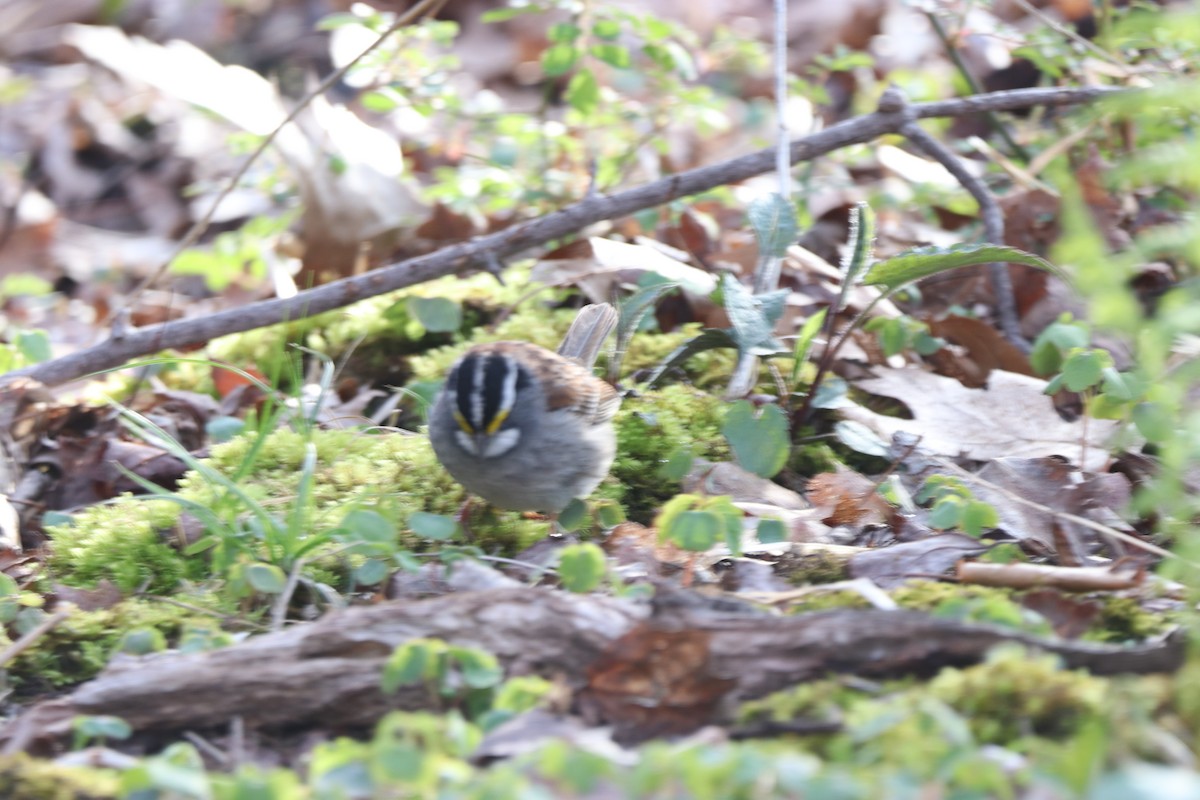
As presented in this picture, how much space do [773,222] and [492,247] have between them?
124 cm

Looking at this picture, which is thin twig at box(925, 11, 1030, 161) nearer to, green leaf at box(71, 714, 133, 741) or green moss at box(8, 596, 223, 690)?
green moss at box(8, 596, 223, 690)

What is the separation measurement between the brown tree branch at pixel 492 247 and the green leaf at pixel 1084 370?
1.60 metres

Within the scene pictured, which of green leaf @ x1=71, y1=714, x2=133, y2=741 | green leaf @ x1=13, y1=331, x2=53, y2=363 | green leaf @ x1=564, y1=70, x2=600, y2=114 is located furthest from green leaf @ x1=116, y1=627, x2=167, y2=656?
green leaf @ x1=564, y1=70, x2=600, y2=114

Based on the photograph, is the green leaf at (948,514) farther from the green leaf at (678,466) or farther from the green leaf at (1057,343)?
the green leaf at (1057,343)

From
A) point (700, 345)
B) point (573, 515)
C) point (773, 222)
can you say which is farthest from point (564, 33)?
point (573, 515)

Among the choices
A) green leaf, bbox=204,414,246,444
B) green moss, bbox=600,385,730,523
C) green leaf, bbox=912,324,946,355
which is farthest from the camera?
green leaf, bbox=912,324,946,355

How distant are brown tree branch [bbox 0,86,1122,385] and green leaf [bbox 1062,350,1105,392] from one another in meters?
1.60

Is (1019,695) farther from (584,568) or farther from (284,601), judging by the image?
(284,601)

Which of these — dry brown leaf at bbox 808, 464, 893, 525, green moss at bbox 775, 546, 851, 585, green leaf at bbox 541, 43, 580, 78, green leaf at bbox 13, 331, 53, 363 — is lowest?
dry brown leaf at bbox 808, 464, 893, 525

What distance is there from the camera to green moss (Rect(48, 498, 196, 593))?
3.71m

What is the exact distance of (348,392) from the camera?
5.39 metres

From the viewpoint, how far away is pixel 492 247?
500 centimetres

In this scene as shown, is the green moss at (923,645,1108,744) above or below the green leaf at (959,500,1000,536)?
above

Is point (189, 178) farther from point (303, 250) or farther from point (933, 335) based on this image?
point (933, 335)
